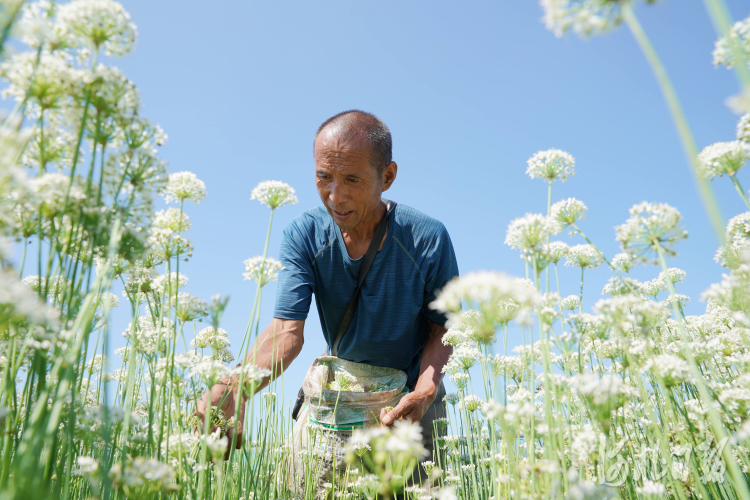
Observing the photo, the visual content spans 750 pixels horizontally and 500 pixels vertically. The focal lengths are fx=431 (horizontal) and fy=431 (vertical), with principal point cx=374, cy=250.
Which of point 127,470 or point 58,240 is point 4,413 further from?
point 58,240

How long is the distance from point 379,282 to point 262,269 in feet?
7.75

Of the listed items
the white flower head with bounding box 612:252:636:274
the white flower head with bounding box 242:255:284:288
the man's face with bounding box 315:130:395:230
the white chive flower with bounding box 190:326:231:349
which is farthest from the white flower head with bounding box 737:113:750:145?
the white chive flower with bounding box 190:326:231:349

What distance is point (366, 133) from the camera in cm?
368

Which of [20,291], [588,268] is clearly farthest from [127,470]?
[588,268]

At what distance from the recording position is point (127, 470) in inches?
44.4

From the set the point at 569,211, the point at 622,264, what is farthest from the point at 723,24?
the point at 622,264

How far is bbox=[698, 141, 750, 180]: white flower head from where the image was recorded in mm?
1506

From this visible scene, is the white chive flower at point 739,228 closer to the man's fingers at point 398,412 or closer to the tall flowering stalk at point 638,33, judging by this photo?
the tall flowering stalk at point 638,33

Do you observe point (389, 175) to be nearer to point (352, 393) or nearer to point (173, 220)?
point (352, 393)

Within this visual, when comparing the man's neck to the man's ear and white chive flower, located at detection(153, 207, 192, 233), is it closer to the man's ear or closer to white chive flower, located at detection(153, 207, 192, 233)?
the man's ear

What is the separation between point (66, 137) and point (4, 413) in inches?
28.9

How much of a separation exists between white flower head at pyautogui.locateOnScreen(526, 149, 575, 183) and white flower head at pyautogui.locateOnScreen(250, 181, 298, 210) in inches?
46.4

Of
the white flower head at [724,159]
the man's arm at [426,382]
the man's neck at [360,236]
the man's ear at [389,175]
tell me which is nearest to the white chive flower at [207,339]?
the man's arm at [426,382]

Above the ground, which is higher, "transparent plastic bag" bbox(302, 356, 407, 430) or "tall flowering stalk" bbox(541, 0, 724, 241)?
"tall flowering stalk" bbox(541, 0, 724, 241)
